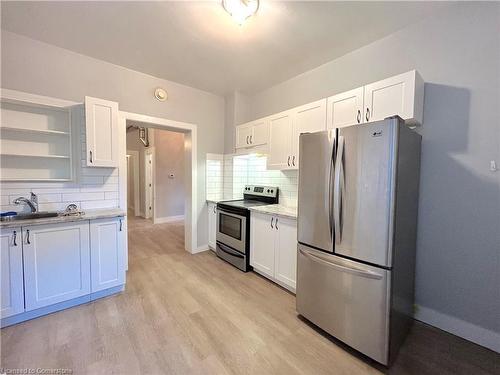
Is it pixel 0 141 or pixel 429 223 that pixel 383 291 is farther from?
pixel 0 141

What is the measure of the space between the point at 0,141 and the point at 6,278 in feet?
4.33

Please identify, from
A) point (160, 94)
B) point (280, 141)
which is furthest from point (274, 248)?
point (160, 94)

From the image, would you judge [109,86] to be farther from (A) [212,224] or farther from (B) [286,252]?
(B) [286,252]

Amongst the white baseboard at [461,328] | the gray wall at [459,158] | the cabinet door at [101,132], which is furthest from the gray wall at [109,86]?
the white baseboard at [461,328]

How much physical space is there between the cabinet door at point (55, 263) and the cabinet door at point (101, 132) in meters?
0.73

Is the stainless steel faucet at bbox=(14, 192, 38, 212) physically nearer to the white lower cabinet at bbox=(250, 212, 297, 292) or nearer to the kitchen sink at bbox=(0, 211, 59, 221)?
the kitchen sink at bbox=(0, 211, 59, 221)

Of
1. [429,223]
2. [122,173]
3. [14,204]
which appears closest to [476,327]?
[429,223]

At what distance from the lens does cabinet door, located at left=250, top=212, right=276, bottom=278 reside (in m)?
2.63

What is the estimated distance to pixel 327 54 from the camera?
2.49 meters

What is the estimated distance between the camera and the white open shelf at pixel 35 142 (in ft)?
7.11

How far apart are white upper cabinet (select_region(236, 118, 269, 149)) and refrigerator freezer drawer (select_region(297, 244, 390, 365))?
68.5 inches

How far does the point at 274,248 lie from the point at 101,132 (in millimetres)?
2377

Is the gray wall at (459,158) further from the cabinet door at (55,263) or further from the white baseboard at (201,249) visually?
the cabinet door at (55,263)

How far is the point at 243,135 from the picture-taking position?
3455 mm
